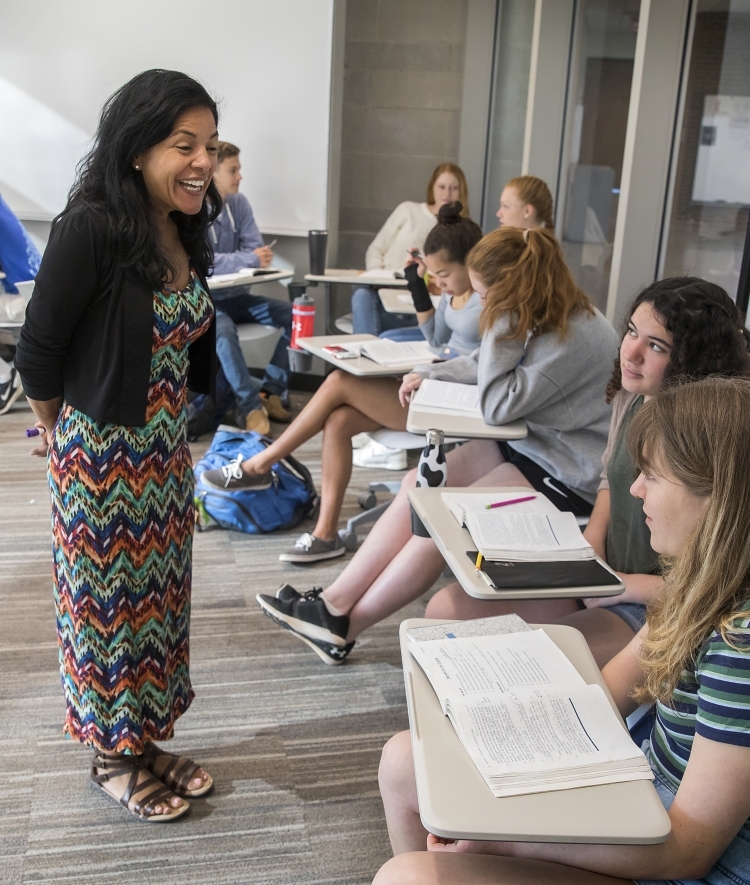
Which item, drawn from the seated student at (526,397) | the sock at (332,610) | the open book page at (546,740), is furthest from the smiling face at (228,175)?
the open book page at (546,740)

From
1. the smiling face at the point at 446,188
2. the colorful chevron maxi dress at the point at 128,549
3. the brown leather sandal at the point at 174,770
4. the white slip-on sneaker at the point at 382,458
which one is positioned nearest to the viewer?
the colorful chevron maxi dress at the point at 128,549

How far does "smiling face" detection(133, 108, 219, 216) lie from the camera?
1.69 m

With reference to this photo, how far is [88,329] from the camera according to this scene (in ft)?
5.68

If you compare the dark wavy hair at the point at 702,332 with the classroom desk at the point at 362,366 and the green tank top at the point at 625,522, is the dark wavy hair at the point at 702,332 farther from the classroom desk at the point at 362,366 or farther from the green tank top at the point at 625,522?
the classroom desk at the point at 362,366

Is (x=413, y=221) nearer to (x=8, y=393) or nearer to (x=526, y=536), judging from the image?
(x=8, y=393)

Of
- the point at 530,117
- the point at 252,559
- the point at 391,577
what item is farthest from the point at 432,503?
the point at 530,117

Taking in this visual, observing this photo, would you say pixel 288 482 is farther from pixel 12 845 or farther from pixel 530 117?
pixel 530 117

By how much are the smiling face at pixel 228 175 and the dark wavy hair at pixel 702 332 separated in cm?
351

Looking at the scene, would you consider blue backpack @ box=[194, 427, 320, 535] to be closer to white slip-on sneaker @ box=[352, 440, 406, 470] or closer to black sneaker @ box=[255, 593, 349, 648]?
white slip-on sneaker @ box=[352, 440, 406, 470]

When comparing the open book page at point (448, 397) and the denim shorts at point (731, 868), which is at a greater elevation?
the open book page at point (448, 397)

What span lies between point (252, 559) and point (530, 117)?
293 centimetres

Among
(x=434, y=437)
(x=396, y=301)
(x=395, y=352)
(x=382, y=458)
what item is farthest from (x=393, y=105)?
(x=434, y=437)

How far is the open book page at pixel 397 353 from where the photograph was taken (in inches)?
126

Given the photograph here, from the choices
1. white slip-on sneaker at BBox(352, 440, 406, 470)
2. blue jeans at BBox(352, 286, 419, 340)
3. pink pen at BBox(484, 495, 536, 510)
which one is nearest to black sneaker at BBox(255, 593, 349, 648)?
pink pen at BBox(484, 495, 536, 510)
